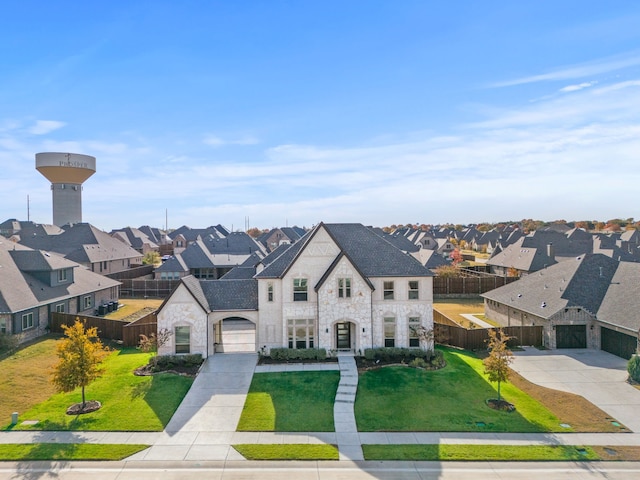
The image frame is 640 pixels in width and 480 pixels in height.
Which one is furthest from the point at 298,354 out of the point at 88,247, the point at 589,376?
the point at 88,247

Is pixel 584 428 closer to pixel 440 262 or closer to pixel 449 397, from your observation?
pixel 449 397

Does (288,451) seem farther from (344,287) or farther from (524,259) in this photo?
(524,259)

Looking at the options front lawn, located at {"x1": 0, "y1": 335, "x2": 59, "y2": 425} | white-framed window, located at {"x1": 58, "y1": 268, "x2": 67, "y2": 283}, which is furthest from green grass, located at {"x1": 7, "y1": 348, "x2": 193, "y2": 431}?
white-framed window, located at {"x1": 58, "y1": 268, "x2": 67, "y2": 283}

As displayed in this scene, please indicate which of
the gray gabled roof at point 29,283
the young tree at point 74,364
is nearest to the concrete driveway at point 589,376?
the young tree at point 74,364

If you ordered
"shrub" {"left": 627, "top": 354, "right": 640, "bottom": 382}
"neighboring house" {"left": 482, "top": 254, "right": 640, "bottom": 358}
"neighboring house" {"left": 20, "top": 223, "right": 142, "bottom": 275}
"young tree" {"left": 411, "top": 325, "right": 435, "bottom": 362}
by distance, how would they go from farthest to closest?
1. "neighboring house" {"left": 20, "top": 223, "right": 142, "bottom": 275}
2. "neighboring house" {"left": 482, "top": 254, "right": 640, "bottom": 358}
3. "young tree" {"left": 411, "top": 325, "right": 435, "bottom": 362}
4. "shrub" {"left": 627, "top": 354, "right": 640, "bottom": 382}

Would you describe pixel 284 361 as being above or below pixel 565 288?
below

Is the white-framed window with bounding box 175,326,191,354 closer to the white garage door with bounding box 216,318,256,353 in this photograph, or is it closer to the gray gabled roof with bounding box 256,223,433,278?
the white garage door with bounding box 216,318,256,353
